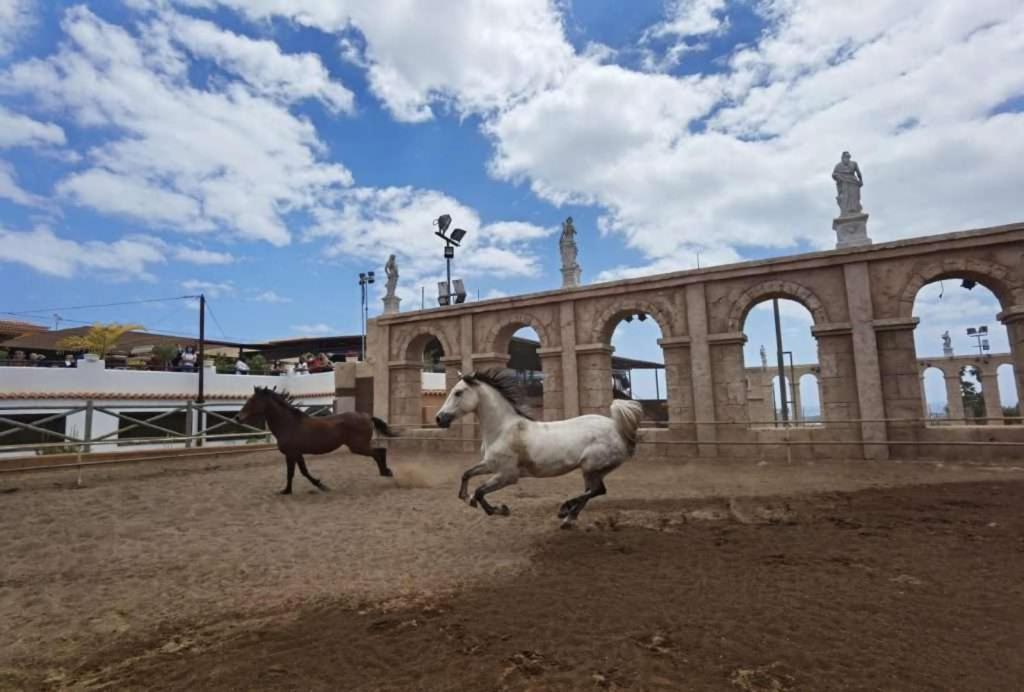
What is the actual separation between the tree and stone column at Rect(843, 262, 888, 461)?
1307 inches

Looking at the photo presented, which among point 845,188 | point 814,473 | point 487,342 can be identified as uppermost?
point 845,188

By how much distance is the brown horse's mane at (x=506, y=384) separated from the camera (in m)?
6.41

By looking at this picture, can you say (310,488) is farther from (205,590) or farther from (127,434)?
(127,434)

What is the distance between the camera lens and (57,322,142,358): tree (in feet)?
91.8

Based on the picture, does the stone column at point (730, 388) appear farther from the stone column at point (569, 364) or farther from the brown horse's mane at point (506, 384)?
the brown horse's mane at point (506, 384)

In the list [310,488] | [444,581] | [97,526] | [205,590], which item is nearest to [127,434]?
[310,488]

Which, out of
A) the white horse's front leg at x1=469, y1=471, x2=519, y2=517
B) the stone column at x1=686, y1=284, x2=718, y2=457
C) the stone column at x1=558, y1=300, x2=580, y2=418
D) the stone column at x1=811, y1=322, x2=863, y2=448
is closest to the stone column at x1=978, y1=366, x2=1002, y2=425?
the stone column at x1=811, y1=322, x2=863, y2=448

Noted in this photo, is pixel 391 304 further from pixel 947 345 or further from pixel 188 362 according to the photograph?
pixel 947 345

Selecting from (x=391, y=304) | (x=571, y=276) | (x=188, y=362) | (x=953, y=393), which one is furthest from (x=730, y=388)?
(x=188, y=362)

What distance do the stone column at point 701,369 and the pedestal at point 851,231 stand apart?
10.6 feet

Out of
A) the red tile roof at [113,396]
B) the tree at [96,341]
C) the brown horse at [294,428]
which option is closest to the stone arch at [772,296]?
the brown horse at [294,428]

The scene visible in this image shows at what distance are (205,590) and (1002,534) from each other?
314 inches

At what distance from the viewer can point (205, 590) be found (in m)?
4.47

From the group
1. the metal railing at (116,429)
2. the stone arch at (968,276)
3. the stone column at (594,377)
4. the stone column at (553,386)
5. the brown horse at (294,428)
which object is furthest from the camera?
the stone column at (553,386)
